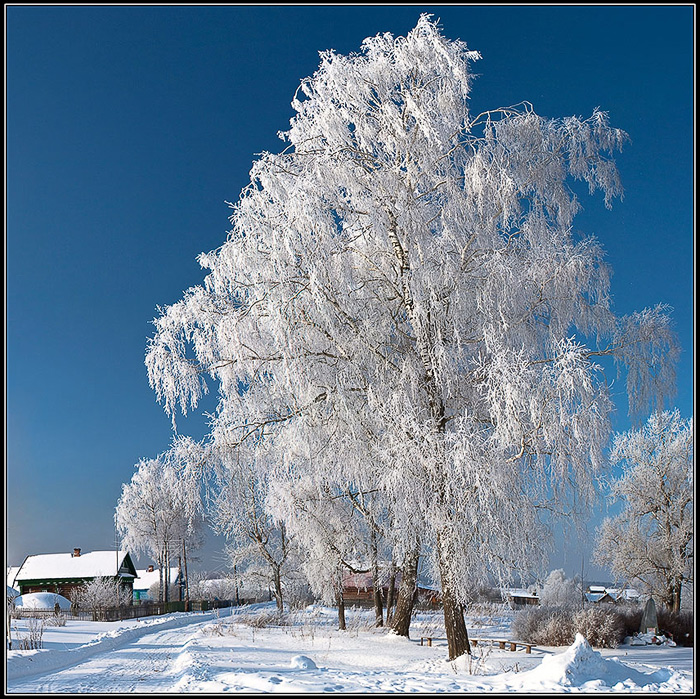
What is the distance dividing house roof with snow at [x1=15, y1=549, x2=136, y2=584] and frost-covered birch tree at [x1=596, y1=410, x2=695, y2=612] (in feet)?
114

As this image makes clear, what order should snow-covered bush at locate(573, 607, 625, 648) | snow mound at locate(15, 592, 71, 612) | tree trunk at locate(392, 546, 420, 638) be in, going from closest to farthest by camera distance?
1. tree trunk at locate(392, 546, 420, 638)
2. snow-covered bush at locate(573, 607, 625, 648)
3. snow mound at locate(15, 592, 71, 612)

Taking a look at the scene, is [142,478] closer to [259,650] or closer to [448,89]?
[259,650]

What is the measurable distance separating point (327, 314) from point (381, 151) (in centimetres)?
353

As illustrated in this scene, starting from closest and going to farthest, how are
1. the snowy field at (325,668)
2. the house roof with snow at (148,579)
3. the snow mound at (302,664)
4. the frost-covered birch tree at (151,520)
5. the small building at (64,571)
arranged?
the snowy field at (325,668)
the snow mound at (302,664)
the frost-covered birch tree at (151,520)
the small building at (64,571)
the house roof with snow at (148,579)

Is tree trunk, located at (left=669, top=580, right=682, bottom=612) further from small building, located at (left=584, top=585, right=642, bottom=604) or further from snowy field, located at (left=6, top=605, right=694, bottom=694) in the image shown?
snowy field, located at (left=6, top=605, right=694, bottom=694)

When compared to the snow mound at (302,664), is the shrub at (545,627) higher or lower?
lower

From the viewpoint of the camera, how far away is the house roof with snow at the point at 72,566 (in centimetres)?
4781

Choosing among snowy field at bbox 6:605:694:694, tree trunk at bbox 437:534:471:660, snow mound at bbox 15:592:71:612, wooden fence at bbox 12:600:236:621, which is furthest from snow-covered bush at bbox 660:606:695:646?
snow mound at bbox 15:592:71:612

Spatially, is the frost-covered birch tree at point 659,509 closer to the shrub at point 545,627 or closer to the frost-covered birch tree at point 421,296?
the shrub at point 545,627

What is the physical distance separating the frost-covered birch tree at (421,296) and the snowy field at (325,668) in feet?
5.18

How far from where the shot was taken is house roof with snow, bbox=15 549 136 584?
157 ft

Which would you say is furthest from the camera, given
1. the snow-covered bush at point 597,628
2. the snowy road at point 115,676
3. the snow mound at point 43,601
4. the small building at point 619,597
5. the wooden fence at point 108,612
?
the snow mound at point 43,601

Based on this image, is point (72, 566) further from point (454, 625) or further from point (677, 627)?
point (454, 625)

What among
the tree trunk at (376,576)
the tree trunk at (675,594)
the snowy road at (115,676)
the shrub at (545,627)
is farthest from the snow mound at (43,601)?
the tree trunk at (675,594)
